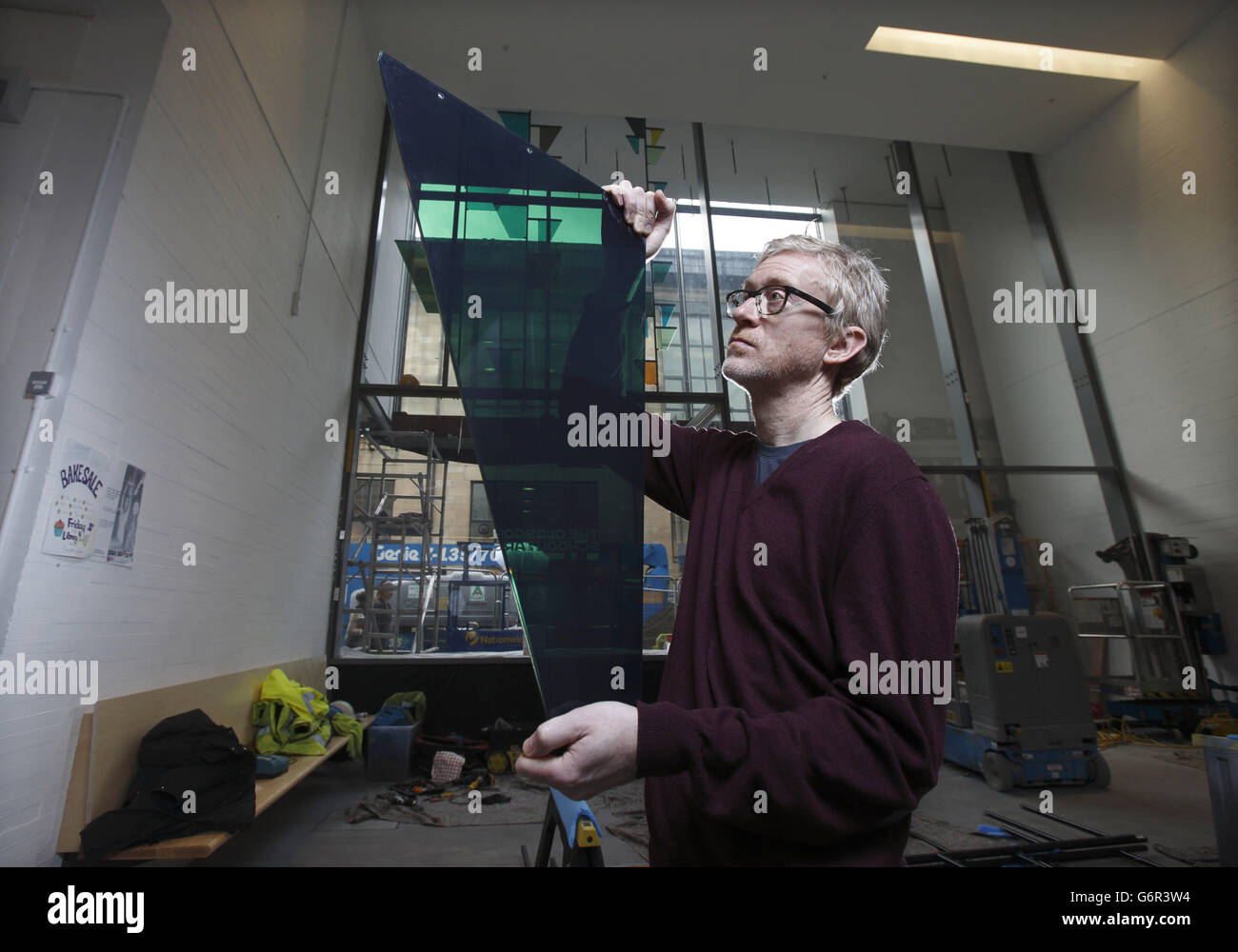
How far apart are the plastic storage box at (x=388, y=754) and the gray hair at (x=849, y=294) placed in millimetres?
4148

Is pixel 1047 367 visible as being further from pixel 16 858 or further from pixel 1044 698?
pixel 16 858

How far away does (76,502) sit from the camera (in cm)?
199

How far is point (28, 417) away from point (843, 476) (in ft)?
7.66

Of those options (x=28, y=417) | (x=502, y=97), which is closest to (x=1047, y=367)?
(x=502, y=97)

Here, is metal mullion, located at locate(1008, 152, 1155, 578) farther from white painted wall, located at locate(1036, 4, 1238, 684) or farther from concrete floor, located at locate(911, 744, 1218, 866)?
concrete floor, located at locate(911, 744, 1218, 866)

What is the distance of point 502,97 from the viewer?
654cm

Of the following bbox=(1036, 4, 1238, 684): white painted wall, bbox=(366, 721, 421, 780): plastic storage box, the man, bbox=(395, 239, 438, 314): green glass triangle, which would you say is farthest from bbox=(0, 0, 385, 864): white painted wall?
bbox=(1036, 4, 1238, 684): white painted wall

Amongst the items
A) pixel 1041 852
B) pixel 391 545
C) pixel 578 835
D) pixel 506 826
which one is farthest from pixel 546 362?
pixel 391 545

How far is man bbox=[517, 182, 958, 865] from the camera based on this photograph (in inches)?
23.0

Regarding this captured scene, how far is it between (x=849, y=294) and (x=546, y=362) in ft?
1.61

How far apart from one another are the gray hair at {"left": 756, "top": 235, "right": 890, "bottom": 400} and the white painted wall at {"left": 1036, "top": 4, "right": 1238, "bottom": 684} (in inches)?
276

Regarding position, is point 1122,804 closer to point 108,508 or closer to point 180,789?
point 180,789

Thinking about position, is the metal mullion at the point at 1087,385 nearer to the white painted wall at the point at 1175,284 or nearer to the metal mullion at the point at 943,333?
the white painted wall at the point at 1175,284
